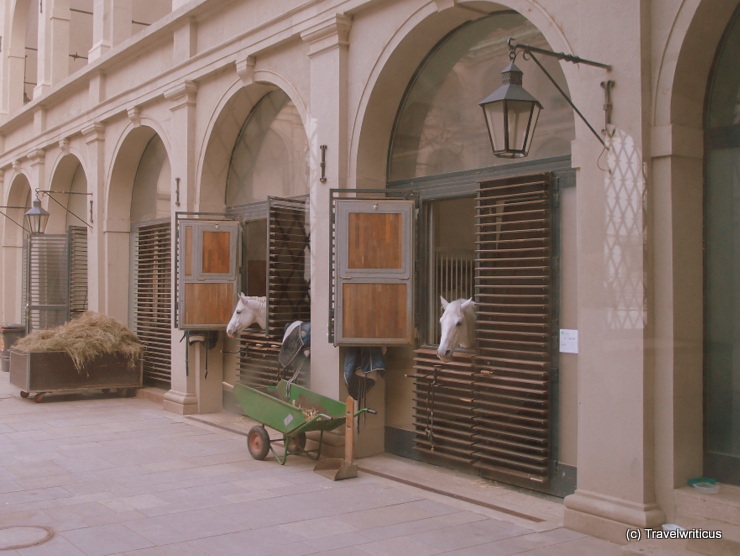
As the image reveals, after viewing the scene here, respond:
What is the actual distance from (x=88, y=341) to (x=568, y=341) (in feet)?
32.1

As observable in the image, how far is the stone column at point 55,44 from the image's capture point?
20.5 meters

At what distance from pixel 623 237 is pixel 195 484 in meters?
5.04

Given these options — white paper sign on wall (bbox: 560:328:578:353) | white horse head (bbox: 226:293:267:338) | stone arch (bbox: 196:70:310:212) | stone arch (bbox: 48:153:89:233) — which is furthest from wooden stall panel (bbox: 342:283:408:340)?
stone arch (bbox: 48:153:89:233)

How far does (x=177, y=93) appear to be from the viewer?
539 inches

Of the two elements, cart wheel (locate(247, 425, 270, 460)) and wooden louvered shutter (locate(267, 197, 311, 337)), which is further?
wooden louvered shutter (locate(267, 197, 311, 337))

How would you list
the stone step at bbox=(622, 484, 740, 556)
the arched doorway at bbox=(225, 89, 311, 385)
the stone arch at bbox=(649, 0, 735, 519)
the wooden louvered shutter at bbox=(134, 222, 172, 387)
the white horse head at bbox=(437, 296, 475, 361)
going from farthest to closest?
the wooden louvered shutter at bbox=(134, 222, 172, 387), the arched doorway at bbox=(225, 89, 311, 385), the white horse head at bbox=(437, 296, 475, 361), the stone arch at bbox=(649, 0, 735, 519), the stone step at bbox=(622, 484, 740, 556)

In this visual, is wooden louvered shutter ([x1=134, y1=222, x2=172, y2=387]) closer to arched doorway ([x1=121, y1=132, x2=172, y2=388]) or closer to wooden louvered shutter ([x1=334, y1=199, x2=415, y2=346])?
arched doorway ([x1=121, y1=132, x2=172, y2=388])

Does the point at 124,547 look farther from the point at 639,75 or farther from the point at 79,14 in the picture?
the point at 79,14

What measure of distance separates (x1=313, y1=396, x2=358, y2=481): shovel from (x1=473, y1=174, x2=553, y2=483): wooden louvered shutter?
132 centimetres

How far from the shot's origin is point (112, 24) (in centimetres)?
1692

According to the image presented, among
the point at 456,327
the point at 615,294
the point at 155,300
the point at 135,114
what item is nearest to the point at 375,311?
the point at 456,327

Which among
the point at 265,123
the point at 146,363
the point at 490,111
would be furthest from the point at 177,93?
the point at 490,111

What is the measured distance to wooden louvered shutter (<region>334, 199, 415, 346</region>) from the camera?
9562 millimetres

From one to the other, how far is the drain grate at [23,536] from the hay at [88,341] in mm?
7811
